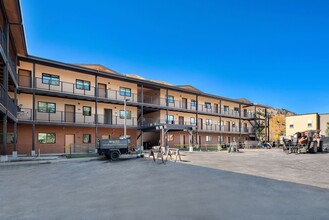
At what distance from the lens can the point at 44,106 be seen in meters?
23.5

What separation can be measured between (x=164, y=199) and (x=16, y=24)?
18.0m

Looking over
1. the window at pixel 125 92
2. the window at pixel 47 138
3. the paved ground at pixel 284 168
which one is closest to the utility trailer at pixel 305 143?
the paved ground at pixel 284 168

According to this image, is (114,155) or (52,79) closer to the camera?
(114,155)

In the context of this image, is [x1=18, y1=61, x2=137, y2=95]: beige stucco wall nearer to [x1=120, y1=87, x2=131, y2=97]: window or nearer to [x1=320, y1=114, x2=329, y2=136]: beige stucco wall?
[x1=120, y1=87, x2=131, y2=97]: window

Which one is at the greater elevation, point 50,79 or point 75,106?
point 50,79

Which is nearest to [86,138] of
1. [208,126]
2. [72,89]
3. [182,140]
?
[72,89]

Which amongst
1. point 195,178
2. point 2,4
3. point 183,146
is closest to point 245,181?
point 195,178

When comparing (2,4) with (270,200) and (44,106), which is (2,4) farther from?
(270,200)

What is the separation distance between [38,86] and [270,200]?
75.9ft

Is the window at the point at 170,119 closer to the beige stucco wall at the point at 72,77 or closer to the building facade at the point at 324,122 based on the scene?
the beige stucco wall at the point at 72,77

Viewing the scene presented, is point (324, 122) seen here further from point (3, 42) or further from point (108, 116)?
point (3, 42)

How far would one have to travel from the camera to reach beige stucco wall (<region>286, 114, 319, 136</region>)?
→ 40344mm

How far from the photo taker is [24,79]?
22.1 m

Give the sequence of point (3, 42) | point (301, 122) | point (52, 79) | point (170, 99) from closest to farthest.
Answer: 1. point (3, 42)
2. point (52, 79)
3. point (170, 99)
4. point (301, 122)
